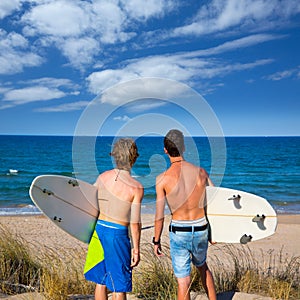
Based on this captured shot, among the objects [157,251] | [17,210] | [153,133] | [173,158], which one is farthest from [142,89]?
[17,210]

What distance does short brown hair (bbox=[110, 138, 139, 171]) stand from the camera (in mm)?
2775

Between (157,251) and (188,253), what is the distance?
0.27 metres

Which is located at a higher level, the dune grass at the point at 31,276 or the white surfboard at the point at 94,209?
the white surfboard at the point at 94,209

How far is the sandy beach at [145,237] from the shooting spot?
735 centimetres

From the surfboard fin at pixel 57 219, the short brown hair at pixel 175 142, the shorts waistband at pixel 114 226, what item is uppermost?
the short brown hair at pixel 175 142

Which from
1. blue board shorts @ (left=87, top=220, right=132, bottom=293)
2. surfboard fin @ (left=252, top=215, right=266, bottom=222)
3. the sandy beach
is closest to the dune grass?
blue board shorts @ (left=87, top=220, right=132, bottom=293)

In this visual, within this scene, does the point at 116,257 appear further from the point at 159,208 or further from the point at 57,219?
the point at 57,219

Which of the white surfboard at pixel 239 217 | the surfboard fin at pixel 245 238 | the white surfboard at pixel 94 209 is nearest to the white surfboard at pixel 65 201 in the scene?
the white surfboard at pixel 94 209

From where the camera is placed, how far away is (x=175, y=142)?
9.75 feet

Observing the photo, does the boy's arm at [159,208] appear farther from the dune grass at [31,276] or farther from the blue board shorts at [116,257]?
the dune grass at [31,276]

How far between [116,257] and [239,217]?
174 cm

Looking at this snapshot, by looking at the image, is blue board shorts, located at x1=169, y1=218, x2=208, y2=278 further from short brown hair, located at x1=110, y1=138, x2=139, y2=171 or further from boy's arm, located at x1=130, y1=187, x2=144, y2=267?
short brown hair, located at x1=110, y1=138, x2=139, y2=171

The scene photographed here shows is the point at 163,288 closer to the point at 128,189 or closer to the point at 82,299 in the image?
the point at 82,299

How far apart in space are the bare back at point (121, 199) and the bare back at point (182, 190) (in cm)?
30
